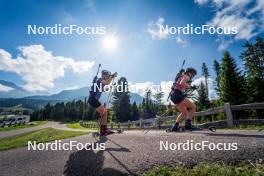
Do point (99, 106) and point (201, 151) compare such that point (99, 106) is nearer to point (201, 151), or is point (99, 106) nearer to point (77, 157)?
point (77, 157)

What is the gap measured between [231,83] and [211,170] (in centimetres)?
3741

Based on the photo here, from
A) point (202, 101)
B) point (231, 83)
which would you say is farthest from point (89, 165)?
point (202, 101)

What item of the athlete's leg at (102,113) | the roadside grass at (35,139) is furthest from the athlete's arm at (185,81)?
the roadside grass at (35,139)

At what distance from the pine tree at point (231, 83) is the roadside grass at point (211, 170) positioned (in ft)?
117

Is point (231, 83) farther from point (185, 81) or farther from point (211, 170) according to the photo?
point (211, 170)

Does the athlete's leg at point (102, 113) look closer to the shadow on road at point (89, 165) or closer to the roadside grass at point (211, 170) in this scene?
the shadow on road at point (89, 165)

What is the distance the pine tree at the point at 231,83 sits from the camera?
3588 centimetres

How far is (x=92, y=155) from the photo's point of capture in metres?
5.19

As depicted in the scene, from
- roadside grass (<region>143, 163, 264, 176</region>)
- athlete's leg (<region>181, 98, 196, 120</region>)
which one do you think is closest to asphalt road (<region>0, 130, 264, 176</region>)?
roadside grass (<region>143, 163, 264, 176</region>)

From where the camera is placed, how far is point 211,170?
3.33 meters

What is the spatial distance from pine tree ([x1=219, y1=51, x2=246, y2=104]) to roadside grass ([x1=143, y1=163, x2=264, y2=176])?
35.8m

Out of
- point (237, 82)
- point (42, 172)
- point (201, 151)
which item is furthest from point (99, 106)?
point (237, 82)

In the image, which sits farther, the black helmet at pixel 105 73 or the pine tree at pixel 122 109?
the pine tree at pixel 122 109

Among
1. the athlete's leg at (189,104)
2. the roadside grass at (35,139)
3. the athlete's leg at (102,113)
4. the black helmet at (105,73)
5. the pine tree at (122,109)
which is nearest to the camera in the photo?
the athlete's leg at (189,104)
